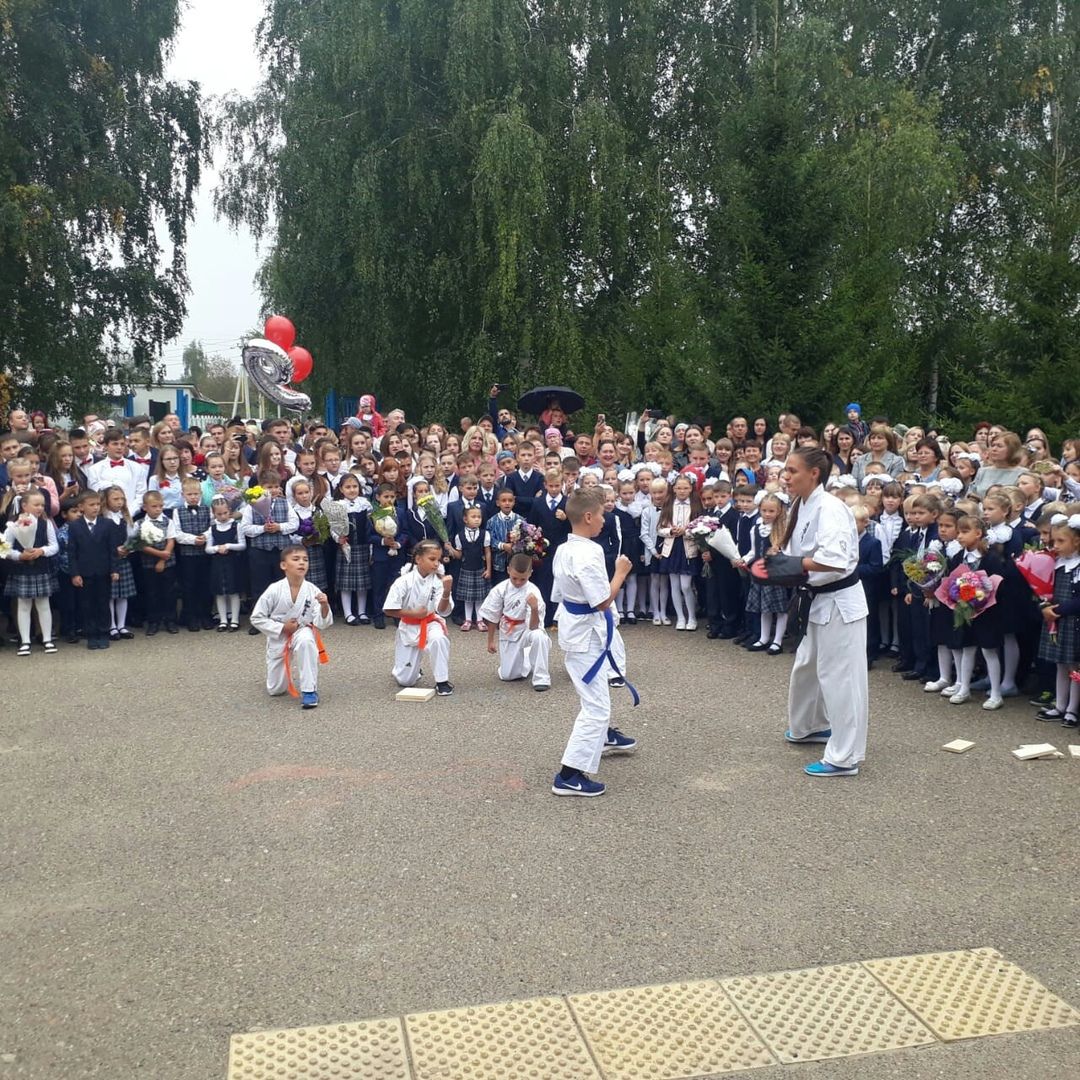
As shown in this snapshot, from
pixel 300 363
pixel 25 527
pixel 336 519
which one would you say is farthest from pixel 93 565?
pixel 300 363

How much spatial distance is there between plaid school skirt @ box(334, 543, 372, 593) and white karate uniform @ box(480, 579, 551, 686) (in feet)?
9.86

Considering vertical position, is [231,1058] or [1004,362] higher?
[1004,362]

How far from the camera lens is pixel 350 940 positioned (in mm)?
4691

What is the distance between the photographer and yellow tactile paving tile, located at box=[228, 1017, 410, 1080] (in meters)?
3.75

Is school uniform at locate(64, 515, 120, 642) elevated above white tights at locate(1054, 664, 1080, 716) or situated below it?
above

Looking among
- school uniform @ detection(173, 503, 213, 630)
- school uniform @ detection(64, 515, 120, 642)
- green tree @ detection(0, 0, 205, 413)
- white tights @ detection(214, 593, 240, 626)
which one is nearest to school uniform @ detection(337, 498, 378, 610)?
white tights @ detection(214, 593, 240, 626)

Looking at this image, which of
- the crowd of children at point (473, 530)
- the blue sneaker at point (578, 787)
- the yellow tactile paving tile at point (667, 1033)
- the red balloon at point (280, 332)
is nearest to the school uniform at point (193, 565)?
the crowd of children at point (473, 530)

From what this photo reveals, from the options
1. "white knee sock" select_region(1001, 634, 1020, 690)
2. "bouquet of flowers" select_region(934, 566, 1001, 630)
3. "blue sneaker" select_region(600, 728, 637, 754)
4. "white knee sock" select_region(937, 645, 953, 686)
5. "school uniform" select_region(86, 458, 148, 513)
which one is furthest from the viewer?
"school uniform" select_region(86, 458, 148, 513)

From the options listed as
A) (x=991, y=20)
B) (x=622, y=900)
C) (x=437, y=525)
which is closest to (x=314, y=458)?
(x=437, y=525)

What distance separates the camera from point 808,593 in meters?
7.12

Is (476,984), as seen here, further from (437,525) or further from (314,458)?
(314,458)

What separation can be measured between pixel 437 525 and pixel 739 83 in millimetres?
18231

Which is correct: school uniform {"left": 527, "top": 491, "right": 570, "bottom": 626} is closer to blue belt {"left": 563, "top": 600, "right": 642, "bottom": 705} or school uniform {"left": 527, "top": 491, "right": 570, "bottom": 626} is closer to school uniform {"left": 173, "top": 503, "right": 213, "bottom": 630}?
school uniform {"left": 173, "top": 503, "right": 213, "bottom": 630}

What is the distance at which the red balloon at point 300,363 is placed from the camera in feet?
75.9
